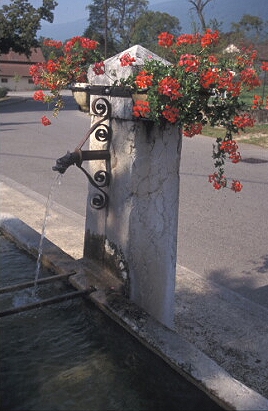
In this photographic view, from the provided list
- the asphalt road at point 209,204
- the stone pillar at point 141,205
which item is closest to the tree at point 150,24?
the asphalt road at point 209,204

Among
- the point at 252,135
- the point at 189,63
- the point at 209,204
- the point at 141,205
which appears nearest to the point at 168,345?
the point at 141,205

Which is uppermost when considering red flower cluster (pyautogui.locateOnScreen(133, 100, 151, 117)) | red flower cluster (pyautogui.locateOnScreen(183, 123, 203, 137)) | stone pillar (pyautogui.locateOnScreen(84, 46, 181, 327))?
red flower cluster (pyautogui.locateOnScreen(133, 100, 151, 117))

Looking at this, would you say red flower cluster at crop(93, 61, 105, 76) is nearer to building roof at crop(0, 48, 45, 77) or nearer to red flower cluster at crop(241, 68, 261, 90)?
red flower cluster at crop(241, 68, 261, 90)

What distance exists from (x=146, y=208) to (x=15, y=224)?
188 centimetres

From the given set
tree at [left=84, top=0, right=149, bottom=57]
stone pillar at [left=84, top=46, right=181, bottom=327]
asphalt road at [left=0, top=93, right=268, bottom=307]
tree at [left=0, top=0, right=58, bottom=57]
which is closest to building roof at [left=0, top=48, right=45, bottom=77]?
tree at [left=84, top=0, right=149, bottom=57]

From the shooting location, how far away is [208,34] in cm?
292

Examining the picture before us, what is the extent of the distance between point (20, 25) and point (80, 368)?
35.7m

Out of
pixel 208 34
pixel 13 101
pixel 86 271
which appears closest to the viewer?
pixel 208 34

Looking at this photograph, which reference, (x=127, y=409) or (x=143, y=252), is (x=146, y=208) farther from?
(x=127, y=409)

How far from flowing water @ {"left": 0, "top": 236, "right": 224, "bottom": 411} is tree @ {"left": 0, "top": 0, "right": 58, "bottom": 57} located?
3430 centimetres

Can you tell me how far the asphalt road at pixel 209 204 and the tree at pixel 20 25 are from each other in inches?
862

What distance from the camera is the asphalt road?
5.44 metres

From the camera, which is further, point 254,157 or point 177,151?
point 254,157

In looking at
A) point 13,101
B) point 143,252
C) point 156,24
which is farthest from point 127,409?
point 156,24
